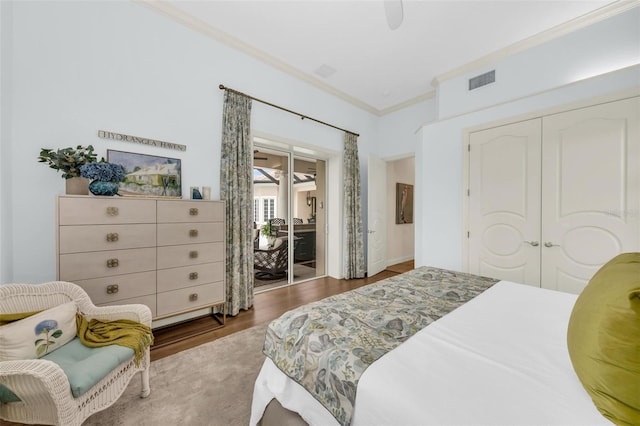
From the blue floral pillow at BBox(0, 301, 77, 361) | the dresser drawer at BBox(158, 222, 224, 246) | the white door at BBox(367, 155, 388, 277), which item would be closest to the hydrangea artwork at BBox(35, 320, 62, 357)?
the blue floral pillow at BBox(0, 301, 77, 361)

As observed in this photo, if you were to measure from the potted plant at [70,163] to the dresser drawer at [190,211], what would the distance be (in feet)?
1.86

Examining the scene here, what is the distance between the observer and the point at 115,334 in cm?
151

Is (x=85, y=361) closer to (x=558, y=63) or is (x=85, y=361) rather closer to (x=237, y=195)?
(x=237, y=195)

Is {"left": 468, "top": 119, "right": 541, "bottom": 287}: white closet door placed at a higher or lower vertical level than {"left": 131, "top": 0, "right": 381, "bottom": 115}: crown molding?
lower

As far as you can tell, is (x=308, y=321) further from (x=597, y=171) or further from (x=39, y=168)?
(x=597, y=171)

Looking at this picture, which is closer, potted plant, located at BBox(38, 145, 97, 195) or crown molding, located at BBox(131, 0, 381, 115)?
potted plant, located at BBox(38, 145, 97, 195)

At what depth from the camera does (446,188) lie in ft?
11.1

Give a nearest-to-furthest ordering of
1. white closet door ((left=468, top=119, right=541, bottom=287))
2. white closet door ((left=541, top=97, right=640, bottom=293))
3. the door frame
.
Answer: white closet door ((left=541, top=97, right=640, bottom=293)) < white closet door ((left=468, top=119, right=541, bottom=287)) < the door frame

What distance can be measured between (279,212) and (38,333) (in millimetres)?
2990

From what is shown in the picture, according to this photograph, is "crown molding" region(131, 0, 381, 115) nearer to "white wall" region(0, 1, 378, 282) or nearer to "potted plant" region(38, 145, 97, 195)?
"white wall" region(0, 1, 378, 282)

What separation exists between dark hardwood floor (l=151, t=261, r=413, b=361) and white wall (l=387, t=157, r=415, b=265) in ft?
5.40

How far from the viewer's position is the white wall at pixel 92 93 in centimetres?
194

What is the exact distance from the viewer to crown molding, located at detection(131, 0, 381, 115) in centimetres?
252

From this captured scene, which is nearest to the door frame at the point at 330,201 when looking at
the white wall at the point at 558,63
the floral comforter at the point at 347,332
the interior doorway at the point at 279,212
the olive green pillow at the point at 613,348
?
the interior doorway at the point at 279,212
